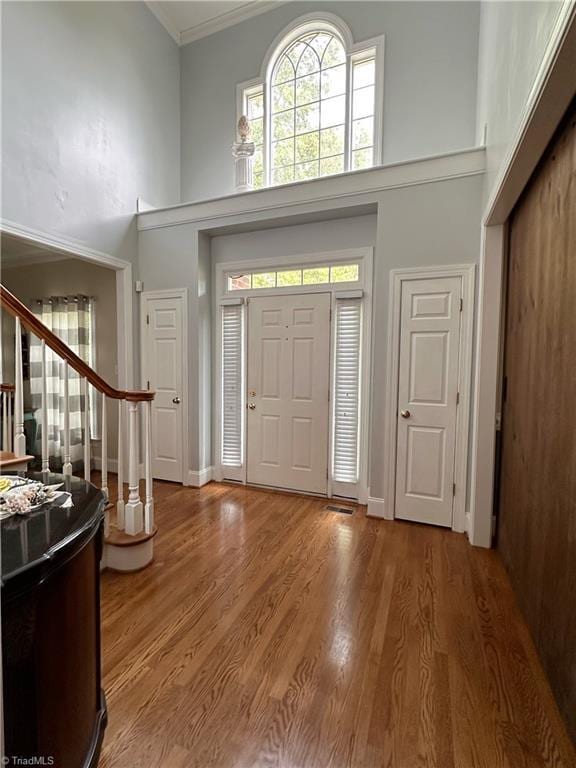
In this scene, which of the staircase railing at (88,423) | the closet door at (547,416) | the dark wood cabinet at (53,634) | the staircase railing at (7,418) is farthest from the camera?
the staircase railing at (7,418)

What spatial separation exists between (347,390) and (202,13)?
14.9ft

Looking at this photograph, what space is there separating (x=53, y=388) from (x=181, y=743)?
4.33m

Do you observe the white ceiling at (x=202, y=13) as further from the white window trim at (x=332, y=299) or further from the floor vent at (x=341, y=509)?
the floor vent at (x=341, y=509)

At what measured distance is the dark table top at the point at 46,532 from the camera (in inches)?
30.8

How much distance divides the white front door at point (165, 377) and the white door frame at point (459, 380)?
2116 mm

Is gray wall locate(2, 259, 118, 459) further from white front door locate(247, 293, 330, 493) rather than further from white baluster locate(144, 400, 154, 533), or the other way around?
white baluster locate(144, 400, 154, 533)

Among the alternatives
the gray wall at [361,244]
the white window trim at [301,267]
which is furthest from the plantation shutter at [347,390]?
the gray wall at [361,244]

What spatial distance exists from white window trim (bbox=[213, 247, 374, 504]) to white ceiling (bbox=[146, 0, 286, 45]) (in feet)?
9.45

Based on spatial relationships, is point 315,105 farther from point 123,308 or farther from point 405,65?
point 123,308

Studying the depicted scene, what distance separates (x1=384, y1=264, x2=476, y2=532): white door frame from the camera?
8.97 feet

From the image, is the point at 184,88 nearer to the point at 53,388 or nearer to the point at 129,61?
the point at 129,61

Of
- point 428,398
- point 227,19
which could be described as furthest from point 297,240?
point 227,19

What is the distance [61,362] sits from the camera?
448cm

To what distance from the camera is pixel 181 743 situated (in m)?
1.27
